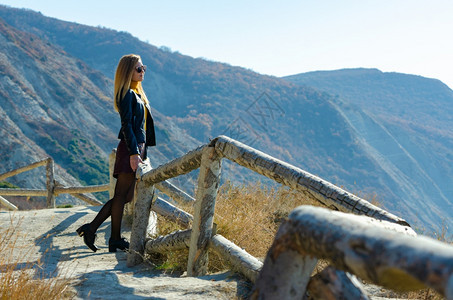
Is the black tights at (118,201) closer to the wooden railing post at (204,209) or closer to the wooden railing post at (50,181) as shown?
the wooden railing post at (204,209)

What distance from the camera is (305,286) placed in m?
1.06

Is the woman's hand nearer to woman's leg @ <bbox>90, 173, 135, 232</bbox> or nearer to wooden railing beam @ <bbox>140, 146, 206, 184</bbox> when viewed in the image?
woman's leg @ <bbox>90, 173, 135, 232</bbox>

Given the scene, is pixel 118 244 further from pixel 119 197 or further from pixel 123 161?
pixel 123 161

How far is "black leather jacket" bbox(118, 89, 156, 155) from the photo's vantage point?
3.63 metres

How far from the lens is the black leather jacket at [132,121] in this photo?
11.9 ft

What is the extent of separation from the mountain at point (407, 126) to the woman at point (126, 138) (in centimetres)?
12347

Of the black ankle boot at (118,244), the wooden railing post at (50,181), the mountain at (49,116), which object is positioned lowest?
the mountain at (49,116)

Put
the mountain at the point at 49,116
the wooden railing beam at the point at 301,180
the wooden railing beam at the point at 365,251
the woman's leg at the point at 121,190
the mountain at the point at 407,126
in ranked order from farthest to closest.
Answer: the mountain at the point at 407,126 → the mountain at the point at 49,116 → the woman's leg at the point at 121,190 → the wooden railing beam at the point at 301,180 → the wooden railing beam at the point at 365,251

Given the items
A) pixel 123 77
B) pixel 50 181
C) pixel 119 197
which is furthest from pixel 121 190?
pixel 50 181

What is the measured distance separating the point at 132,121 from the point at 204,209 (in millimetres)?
1295

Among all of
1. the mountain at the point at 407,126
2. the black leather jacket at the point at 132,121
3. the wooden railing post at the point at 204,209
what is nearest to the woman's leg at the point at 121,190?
the black leather jacket at the point at 132,121

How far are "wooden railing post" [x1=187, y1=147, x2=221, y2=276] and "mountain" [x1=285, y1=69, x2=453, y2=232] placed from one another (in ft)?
407

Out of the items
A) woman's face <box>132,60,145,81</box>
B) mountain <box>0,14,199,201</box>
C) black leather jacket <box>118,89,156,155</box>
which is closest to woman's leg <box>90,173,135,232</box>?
black leather jacket <box>118,89,156,155</box>

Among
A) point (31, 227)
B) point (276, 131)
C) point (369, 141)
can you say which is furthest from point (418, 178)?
point (31, 227)
